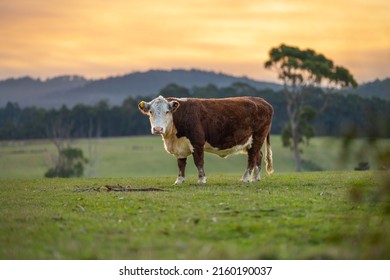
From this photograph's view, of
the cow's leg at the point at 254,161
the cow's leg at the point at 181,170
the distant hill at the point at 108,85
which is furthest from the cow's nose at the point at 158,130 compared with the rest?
the distant hill at the point at 108,85

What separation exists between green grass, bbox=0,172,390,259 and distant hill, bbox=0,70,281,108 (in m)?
136

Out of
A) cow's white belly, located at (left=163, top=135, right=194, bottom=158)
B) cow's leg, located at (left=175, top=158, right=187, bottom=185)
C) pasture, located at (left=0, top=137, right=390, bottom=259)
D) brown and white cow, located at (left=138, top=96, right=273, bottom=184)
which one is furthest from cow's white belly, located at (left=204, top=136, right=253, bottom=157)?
pasture, located at (left=0, top=137, right=390, bottom=259)

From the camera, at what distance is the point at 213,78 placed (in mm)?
163625

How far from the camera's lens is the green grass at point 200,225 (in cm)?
897

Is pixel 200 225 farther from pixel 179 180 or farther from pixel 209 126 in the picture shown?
pixel 179 180

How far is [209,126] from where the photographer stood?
18516 millimetres

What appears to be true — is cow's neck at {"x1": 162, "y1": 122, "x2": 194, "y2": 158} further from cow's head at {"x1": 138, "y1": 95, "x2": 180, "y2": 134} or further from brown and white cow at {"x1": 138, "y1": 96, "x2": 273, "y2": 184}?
cow's head at {"x1": 138, "y1": 95, "x2": 180, "y2": 134}

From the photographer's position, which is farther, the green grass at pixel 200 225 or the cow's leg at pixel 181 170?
the cow's leg at pixel 181 170

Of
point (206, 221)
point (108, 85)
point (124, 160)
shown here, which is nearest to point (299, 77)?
point (124, 160)

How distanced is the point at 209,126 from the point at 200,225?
25.8ft

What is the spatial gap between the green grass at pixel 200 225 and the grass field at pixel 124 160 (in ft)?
167

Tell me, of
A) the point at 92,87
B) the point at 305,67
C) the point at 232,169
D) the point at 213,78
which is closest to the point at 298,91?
the point at 305,67

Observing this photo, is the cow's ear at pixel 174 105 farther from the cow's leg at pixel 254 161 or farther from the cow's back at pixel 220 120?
the cow's leg at pixel 254 161
